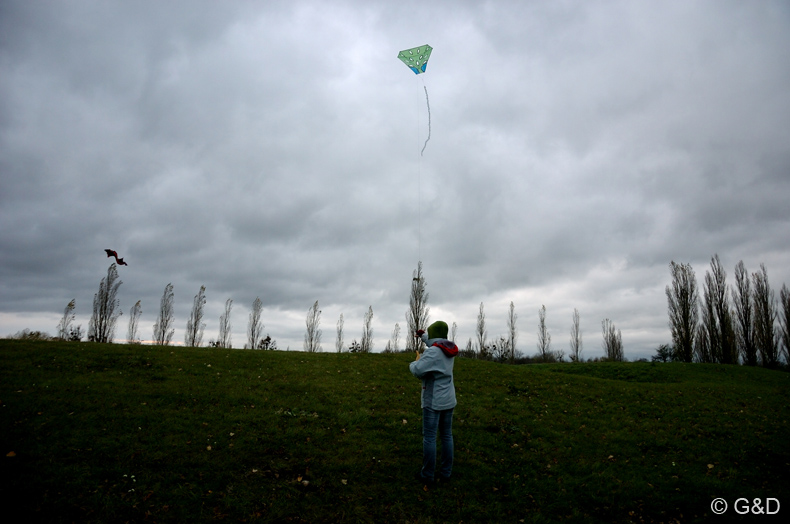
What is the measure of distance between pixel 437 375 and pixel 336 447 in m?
3.61

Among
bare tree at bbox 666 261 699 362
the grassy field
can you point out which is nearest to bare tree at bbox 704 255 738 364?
bare tree at bbox 666 261 699 362

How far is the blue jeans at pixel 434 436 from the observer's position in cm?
802

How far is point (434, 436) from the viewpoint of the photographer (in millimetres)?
8023

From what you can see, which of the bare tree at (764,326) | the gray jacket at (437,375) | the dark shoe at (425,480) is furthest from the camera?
the bare tree at (764,326)

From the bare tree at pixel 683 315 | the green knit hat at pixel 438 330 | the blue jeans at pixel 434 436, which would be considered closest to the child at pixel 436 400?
the blue jeans at pixel 434 436

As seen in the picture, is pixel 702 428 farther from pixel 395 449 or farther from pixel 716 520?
pixel 395 449

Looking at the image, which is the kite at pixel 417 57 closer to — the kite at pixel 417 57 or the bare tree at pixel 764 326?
the kite at pixel 417 57

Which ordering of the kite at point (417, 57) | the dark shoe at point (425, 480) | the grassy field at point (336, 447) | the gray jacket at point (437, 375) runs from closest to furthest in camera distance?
1. the grassy field at point (336, 447)
2. the gray jacket at point (437, 375)
3. the dark shoe at point (425, 480)
4. the kite at point (417, 57)

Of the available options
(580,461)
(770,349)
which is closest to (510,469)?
(580,461)

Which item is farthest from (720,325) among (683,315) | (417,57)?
(417,57)

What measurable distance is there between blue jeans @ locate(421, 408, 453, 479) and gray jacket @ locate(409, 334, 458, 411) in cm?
18

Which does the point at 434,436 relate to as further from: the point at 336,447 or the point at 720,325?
the point at 720,325

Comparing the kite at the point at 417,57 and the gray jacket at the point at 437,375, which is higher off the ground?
the kite at the point at 417,57

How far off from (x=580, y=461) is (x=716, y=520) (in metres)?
2.83
